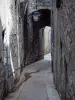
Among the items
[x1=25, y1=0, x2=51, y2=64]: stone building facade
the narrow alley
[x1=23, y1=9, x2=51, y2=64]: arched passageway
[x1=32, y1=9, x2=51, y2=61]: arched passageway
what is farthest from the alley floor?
[x1=32, y1=9, x2=51, y2=61]: arched passageway

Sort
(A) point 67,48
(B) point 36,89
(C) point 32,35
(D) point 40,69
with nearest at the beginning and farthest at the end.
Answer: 1. (A) point 67,48
2. (B) point 36,89
3. (D) point 40,69
4. (C) point 32,35

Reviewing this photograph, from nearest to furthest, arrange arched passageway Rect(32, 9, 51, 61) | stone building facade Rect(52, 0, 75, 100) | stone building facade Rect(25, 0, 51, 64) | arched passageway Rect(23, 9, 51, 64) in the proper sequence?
stone building facade Rect(52, 0, 75, 100)
arched passageway Rect(23, 9, 51, 64)
stone building facade Rect(25, 0, 51, 64)
arched passageway Rect(32, 9, 51, 61)

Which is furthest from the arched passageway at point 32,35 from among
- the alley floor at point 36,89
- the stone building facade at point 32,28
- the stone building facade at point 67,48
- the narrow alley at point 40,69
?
the stone building facade at point 67,48

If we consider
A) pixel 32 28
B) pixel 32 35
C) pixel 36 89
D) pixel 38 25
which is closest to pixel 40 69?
pixel 32 35

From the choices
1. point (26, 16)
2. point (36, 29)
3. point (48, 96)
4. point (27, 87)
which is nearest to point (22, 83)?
point (27, 87)

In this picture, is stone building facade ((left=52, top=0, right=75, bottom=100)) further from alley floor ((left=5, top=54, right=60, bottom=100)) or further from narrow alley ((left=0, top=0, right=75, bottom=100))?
alley floor ((left=5, top=54, right=60, bottom=100))

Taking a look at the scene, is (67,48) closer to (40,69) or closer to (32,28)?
(40,69)

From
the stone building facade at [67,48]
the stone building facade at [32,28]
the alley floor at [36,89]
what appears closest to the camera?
the stone building facade at [67,48]

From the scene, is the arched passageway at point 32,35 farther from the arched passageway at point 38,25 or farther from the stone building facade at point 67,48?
the stone building facade at point 67,48

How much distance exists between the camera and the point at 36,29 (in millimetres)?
21141

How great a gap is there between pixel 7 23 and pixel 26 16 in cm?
811

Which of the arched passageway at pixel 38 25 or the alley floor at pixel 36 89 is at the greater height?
the arched passageway at pixel 38 25

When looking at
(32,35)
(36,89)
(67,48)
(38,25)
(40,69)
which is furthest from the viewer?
(38,25)

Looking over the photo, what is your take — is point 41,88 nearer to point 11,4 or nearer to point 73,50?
point 11,4
